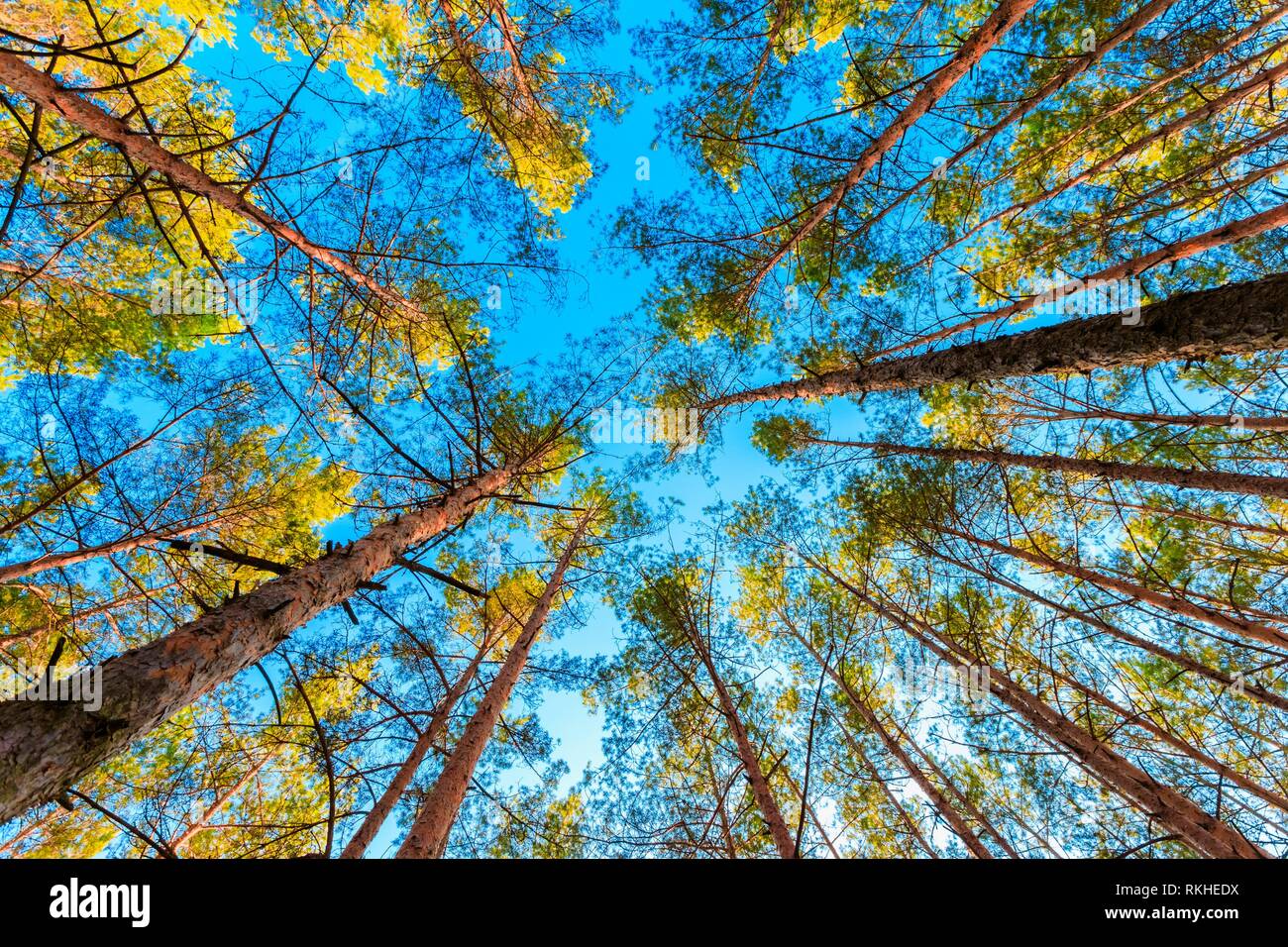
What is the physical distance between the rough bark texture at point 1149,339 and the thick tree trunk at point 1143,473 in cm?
301

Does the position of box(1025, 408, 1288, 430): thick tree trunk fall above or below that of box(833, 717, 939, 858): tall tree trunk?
above

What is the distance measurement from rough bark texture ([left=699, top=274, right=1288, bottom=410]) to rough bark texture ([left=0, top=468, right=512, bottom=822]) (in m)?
4.56

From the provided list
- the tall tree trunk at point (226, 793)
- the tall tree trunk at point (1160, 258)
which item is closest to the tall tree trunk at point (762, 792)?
the tall tree trunk at point (1160, 258)

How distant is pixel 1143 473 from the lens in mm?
5016

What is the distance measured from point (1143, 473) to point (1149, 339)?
429 cm

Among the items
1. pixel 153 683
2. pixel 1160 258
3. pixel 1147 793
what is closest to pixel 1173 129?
pixel 1160 258

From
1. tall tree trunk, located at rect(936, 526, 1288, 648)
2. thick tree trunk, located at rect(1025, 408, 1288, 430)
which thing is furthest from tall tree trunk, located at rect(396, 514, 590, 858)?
thick tree trunk, located at rect(1025, 408, 1288, 430)

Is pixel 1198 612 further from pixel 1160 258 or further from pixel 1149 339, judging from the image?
pixel 1149 339

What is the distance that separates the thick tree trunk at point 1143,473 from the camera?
4082mm

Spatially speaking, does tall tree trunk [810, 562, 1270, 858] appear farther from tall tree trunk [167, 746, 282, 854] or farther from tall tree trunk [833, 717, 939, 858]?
tall tree trunk [167, 746, 282, 854]

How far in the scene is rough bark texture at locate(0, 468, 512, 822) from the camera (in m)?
1.20
